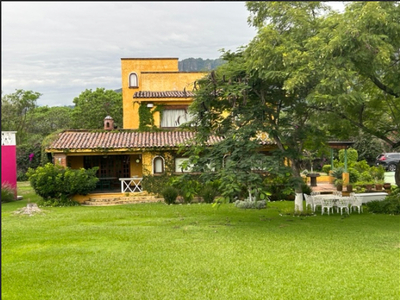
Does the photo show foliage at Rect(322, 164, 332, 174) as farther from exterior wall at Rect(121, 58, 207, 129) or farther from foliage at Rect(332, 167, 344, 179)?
exterior wall at Rect(121, 58, 207, 129)

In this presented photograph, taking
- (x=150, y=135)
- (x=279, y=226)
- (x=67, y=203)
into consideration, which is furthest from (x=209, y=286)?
(x=150, y=135)

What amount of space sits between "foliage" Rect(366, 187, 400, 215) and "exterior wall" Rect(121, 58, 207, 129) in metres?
11.8

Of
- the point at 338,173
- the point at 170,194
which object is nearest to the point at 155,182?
the point at 170,194

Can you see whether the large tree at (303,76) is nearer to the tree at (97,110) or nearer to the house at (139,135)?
the house at (139,135)

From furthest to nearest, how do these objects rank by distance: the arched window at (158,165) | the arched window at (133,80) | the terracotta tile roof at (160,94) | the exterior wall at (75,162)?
1. the arched window at (133,80)
2. the exterior wall at (75,162)
3. the terracotta tile roof at (160,94)
4. the arched window at (158,165)

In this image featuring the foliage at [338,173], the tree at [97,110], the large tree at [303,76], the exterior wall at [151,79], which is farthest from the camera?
the tree at [97,110]

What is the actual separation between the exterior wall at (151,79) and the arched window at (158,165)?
271 centimetres

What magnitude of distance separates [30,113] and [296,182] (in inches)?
1488

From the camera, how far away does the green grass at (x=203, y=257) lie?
22.5 ft

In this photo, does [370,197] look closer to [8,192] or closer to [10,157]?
[8,192]

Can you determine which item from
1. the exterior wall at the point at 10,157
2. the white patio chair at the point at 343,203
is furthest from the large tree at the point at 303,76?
the exterior wall at the point at 10,157

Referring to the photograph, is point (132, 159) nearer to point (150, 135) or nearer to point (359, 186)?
point (150, 135)

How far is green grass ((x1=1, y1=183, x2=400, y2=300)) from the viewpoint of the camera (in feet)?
22.5

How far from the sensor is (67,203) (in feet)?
62.8
